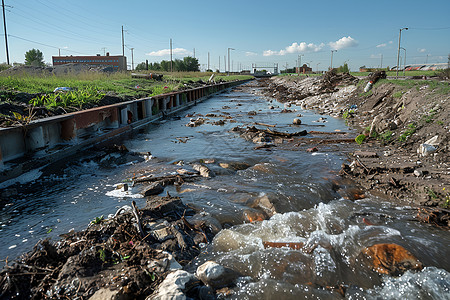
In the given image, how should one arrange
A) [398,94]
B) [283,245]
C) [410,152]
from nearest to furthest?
[283,245]
[410,152]
[398,94]

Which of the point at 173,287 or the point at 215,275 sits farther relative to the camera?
the point at 215,275

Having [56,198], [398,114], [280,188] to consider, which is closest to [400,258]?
[280,188]

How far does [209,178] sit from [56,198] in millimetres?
3046

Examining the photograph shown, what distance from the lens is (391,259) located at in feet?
11.9

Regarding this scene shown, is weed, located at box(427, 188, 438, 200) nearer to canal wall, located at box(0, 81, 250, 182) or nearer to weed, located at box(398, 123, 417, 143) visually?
weed, located at box(398, 123, 417, 143)

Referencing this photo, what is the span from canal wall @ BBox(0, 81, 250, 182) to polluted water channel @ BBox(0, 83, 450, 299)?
45 cm

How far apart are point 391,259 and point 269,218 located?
178 centimetres

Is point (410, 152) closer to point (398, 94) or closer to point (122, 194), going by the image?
point (398, 94)

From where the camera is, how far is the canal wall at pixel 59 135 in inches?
261

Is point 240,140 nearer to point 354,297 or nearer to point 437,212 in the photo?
point 437,212

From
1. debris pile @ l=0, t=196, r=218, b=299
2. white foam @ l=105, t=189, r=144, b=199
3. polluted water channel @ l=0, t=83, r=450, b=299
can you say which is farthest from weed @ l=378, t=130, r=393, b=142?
white foam @ l=105, t=189, r=144, b=199

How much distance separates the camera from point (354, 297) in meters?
3.07

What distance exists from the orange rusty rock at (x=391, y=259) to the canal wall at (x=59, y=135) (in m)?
6.90

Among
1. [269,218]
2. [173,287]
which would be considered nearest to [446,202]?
[269,218]
